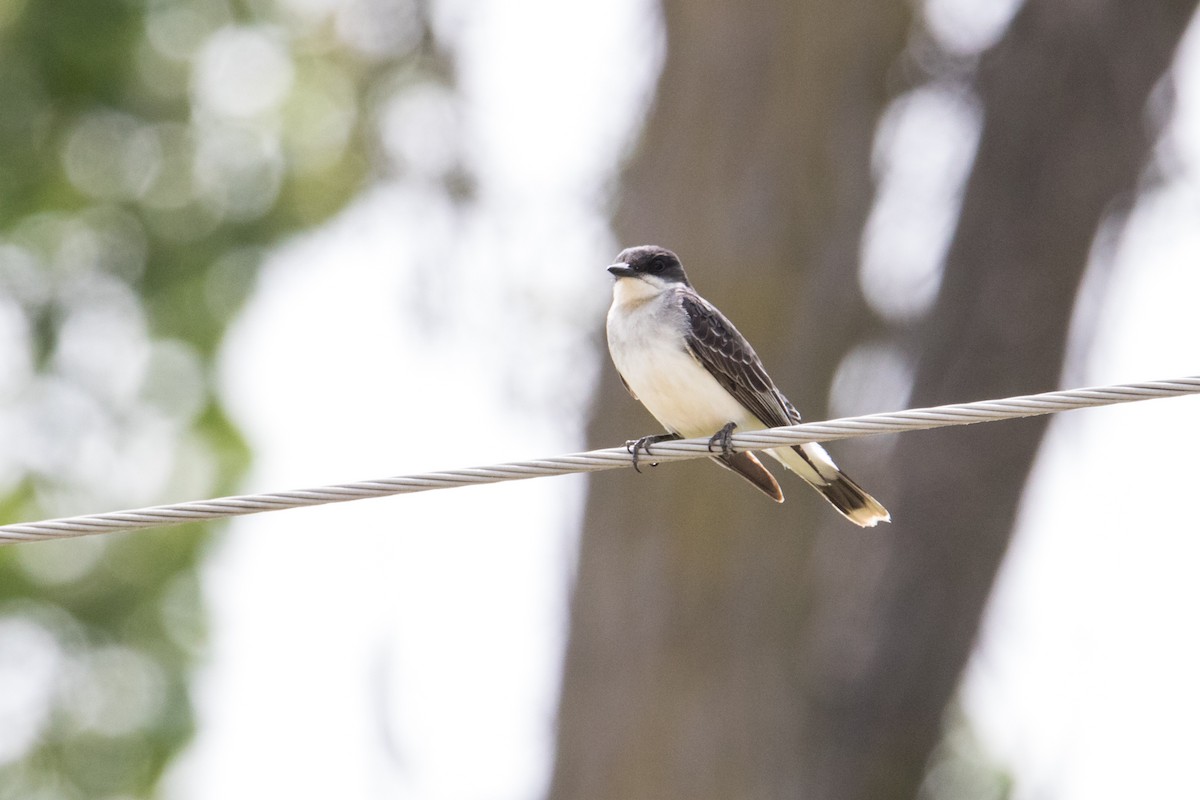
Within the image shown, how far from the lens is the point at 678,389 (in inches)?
262

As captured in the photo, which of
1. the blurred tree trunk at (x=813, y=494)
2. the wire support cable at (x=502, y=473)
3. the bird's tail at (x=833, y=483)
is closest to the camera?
the wire support cable at (x=502, y=473)

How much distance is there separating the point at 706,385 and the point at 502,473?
86.5 inches

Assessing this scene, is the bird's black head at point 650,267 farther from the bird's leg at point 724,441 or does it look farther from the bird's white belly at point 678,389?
the bird's leg at point 724,441

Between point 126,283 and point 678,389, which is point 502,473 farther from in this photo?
point 126,283

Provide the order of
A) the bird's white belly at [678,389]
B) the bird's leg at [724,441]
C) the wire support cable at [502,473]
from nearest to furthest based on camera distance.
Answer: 1. the wire support cable at [502,473]
2. the bird's leg at [724,441]
3. the bird's white belly at [678,389]

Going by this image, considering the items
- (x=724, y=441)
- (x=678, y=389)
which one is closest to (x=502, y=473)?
(x=724, y=441)

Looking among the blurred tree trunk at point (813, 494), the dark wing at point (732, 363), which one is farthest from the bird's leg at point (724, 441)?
the blurred tree trunk at point (813, 494)

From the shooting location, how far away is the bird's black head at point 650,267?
7.30 meters

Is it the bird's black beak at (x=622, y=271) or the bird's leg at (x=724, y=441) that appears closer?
the bird's leg at (x=724, y=441)

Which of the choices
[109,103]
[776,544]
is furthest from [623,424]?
[109,103]

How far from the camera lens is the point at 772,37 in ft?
36.6

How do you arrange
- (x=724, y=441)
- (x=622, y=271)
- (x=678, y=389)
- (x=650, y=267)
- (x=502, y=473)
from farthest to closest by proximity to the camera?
(x=650, y=267), (x=622, y=271), (x=678, y=389), (x=724, y=441), (x=502, y=473)

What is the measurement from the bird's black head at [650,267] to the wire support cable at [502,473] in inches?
103

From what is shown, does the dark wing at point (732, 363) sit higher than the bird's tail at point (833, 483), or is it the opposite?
the dark wing at point (732, 363)
